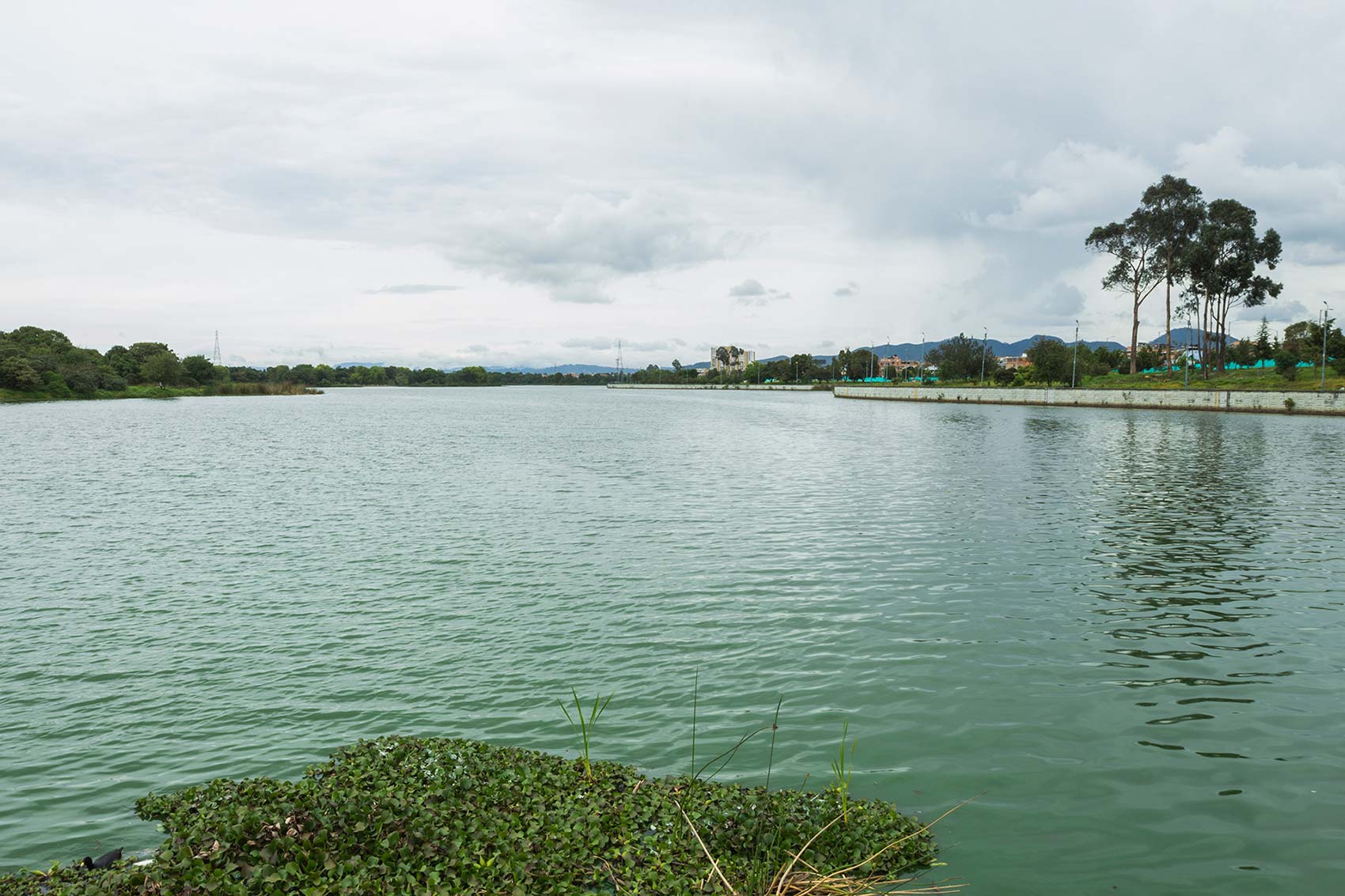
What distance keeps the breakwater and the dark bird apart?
95.2 metres

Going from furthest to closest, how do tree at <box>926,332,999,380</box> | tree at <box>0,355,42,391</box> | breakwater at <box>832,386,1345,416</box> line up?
tree at <box>926,332,999,380</box>
tree at <box>0,355,42,391</box>
breakwater at <box>832,386,1345,416</box>

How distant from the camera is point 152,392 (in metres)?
155

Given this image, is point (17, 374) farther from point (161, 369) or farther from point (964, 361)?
point (964, 361)

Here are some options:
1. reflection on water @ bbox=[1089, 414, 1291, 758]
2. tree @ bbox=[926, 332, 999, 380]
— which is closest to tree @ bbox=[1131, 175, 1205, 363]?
tree @ bbox=[926, 332, 999, 380]

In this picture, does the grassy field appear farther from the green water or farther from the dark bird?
the dark bird

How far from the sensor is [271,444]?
167ft

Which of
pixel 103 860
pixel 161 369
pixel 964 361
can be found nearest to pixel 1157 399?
pixel 964 361

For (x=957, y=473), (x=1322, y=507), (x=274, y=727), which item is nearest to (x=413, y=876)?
(x=274, y=727)

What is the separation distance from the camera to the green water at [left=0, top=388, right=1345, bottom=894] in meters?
7.52

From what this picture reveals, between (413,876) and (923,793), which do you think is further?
(923,793)

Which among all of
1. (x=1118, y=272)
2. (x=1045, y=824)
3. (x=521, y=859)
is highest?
(x=1118, y=272)

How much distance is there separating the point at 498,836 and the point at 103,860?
3150 mm

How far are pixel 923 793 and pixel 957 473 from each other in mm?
28264

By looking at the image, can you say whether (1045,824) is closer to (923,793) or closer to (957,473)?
(923,793)
